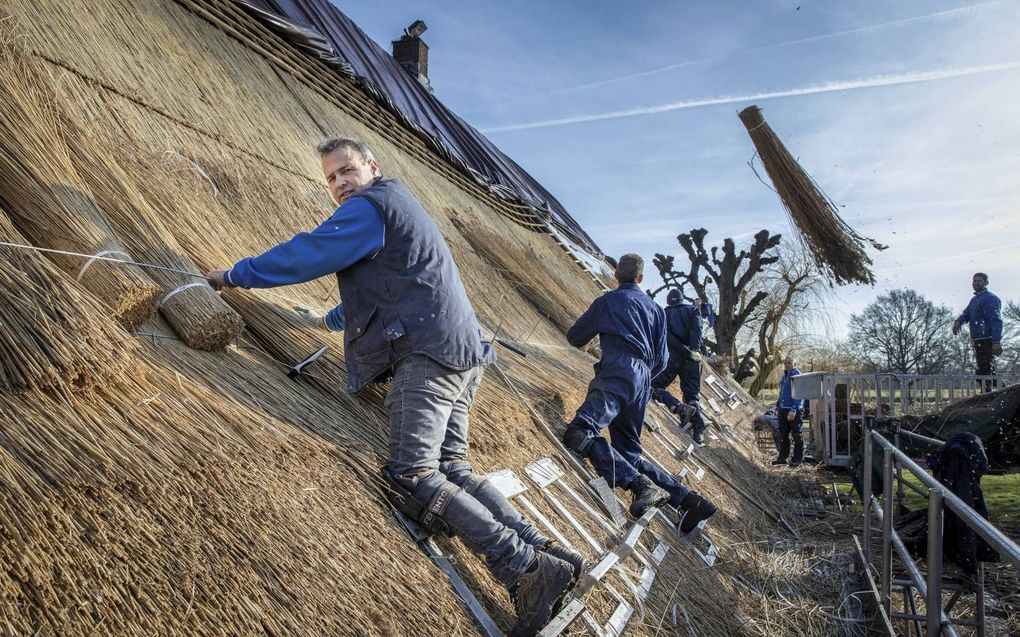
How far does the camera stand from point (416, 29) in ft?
34.2

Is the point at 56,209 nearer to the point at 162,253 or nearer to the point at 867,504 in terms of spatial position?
the point at 162,253

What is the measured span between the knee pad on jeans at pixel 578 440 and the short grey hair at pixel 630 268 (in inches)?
40.2

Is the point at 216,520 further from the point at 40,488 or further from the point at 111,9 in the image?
the point at 111,9

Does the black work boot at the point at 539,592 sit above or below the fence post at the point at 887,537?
below

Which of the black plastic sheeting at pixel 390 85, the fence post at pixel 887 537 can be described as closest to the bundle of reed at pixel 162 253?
the black plastic sheeting at pixel 390 85

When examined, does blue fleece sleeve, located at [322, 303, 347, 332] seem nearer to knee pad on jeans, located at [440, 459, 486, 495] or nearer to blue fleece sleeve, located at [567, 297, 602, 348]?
knee pad on jeans, located at [440, 459, 486, 495]

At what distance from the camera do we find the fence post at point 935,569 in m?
2.23

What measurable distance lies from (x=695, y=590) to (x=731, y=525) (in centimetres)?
164

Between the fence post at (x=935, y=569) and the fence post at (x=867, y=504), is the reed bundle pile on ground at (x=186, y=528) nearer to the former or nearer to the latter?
the fence post at (x=935, y=569)

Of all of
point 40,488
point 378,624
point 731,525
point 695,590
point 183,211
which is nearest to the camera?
point 40,488

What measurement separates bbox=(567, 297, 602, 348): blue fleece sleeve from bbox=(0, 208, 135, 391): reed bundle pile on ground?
9.15 feet

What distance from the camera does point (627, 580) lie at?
109 inches

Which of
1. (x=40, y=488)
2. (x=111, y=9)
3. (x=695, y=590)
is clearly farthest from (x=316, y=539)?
(x=111, y=9)

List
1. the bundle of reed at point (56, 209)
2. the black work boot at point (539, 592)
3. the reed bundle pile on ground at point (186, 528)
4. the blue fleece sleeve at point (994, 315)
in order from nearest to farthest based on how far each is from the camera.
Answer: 1. the reed bundle pile on ground at point (186, 528)
2. the bundle of reed at point (56, 209)
3. the black work boot at point (539, 592)
4. the blue fleece sleeve at point (994, 315)
